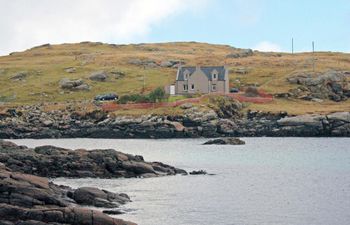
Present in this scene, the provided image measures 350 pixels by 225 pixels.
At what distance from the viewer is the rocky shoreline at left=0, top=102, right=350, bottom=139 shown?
143750mm

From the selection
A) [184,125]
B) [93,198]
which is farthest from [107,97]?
[93,198]

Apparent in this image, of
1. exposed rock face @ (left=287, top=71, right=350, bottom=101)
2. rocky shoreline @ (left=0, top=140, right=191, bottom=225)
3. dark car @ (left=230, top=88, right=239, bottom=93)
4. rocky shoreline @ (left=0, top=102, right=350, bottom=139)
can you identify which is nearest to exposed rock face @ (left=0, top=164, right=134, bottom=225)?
rocky shoreline @ (left=0, top=140, right=191, bottom=225)

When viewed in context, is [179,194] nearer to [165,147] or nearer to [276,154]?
[276,154]

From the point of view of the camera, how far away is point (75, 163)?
81.6m

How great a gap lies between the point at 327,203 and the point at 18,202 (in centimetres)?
2763

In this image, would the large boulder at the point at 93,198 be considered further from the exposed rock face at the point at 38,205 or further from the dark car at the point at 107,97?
the dark car at the point at 107,97

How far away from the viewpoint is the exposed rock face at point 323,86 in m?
173

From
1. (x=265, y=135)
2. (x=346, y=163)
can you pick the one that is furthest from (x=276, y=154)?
(x=265, y=135)

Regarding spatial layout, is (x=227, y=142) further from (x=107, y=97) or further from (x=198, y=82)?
(x=107, y=97)

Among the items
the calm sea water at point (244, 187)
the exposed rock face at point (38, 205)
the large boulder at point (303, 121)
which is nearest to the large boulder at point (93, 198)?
the exposed rock face at point (38, 205)

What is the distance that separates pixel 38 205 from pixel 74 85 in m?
145

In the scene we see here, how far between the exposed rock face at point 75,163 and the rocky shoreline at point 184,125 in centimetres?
6255

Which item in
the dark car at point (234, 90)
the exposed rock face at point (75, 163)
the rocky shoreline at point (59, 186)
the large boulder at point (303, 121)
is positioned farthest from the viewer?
the dark car at point (234, 90)

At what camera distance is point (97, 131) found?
152000 millimetres
